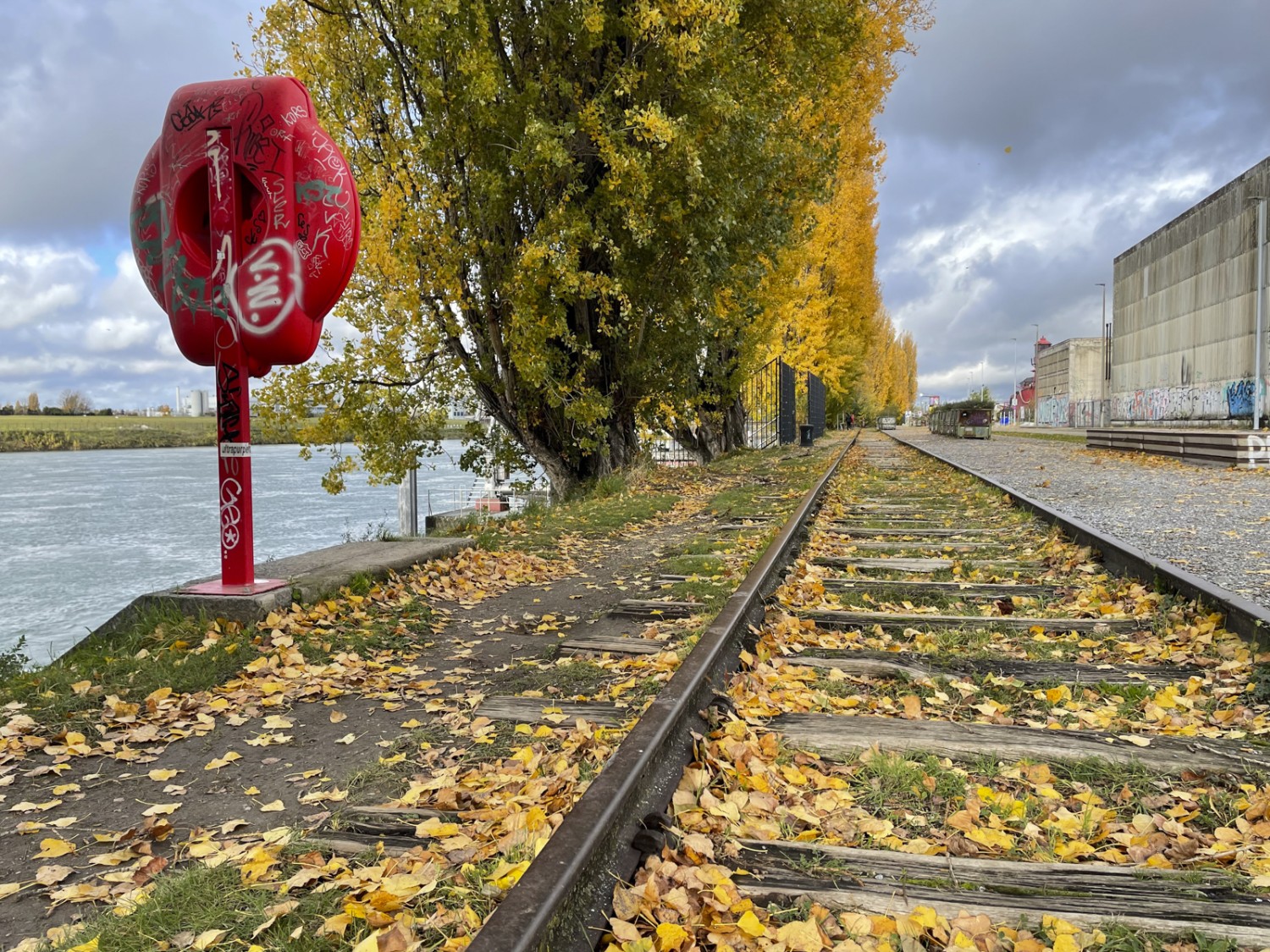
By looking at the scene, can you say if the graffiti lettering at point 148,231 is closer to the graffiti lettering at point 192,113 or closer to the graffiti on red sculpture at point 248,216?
the graffiti on red sculpture at point 248,216

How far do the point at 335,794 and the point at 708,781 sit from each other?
4.02 feet

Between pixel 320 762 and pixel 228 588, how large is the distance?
215cm

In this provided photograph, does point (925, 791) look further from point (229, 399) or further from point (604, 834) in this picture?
point (229, 399)

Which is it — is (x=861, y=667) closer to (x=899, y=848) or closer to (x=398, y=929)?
(x=899, y=848)

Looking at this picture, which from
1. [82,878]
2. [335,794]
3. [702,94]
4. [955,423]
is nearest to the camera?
[82,878]

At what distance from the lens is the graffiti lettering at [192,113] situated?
188 inches

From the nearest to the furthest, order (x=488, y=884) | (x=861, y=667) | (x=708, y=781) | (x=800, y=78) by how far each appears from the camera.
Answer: (x=488, y=884) → (x=708, y=781) → (x=861, y=667) → (x=800, y=78)

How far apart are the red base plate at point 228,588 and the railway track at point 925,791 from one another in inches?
81.6

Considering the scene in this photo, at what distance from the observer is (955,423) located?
40.3 metres

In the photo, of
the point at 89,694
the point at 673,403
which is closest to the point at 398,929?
the point at 89,694

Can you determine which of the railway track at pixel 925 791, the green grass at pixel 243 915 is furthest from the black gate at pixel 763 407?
the green grass at pixel 243 915

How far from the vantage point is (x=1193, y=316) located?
39281 mm

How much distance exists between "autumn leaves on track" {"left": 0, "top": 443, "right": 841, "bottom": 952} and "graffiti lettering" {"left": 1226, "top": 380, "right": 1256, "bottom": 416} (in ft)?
116

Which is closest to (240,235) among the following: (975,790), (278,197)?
(278,197)
